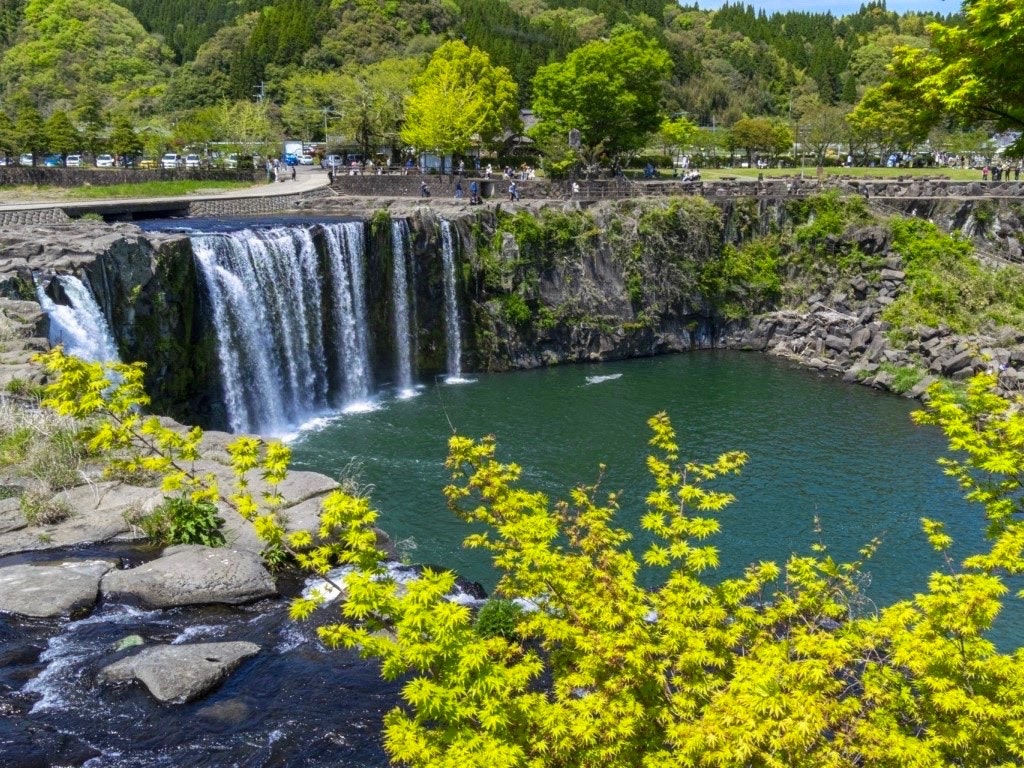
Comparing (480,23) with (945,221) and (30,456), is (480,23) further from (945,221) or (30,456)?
(30,456)

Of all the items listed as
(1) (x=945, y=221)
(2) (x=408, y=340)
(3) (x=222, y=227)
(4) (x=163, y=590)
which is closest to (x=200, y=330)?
(3) (x=222, y=227)

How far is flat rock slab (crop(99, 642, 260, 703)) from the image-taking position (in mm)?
12938

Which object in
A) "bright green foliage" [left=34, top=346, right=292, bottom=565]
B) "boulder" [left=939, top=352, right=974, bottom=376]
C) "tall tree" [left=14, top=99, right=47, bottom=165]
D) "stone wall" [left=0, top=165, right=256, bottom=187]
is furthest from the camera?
"tall tree" [left=14, top=99, right=47, bottom=165]

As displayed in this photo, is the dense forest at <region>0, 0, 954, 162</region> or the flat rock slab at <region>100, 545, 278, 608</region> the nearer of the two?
the flat rock slab at <region>100, 545, 278, 608</region>

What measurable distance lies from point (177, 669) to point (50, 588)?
3528 mm

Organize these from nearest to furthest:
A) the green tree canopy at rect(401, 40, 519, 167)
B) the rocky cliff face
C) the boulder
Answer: the boulder, the rocky cliff face, the green tree canopy at rect(401, 40, 519, 167)

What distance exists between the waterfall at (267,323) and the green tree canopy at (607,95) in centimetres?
3522

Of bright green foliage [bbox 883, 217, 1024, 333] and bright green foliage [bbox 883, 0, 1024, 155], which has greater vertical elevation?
bright green foliage [bbox 883, 0, 1024, 155]

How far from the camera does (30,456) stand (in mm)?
18531

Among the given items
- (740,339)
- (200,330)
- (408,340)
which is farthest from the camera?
(740,339)

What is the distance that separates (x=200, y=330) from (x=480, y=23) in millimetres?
93998

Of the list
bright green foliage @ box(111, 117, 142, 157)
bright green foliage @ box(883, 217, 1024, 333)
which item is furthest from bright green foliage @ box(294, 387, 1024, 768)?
bright green foliage @ box(111, 117, 142, 157)

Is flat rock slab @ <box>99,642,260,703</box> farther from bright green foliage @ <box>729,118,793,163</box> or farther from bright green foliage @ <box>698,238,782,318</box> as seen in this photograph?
bright green foliage @ <box>729,118,793,163</box>

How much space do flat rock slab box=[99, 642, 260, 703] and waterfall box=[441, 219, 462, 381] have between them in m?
31.6
